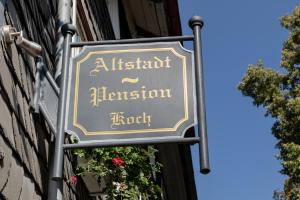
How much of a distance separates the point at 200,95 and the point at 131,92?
385 millimetres

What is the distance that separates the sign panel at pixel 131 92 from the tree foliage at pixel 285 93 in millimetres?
10763

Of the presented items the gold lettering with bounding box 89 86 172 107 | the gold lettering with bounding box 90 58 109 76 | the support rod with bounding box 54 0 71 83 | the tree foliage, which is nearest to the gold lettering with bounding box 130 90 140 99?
the gold lettering with bounding box 89 86 172 107

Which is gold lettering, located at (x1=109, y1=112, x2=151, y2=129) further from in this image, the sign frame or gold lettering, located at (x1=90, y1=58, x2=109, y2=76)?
gold lettering, located at (x1=90, y1=58, x2=109, y2=76)

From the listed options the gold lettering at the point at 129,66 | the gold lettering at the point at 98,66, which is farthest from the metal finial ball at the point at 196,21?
the gold lettering at the point at 98,66

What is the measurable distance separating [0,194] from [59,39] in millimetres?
1842

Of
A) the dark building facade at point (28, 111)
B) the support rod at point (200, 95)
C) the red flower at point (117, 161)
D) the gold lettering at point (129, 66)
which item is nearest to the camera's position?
the support rod at point (200, 95)

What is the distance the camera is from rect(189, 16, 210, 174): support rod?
2970 mm

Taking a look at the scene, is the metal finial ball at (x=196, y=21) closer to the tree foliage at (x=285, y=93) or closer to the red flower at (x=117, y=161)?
the red flower at (x=117, y=161)

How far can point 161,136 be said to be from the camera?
10.1 feet

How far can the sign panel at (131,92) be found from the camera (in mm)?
3121

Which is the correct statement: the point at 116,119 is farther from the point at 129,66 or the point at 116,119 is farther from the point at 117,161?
the point at 117,161

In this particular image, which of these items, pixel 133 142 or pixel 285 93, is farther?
pixel 285 93

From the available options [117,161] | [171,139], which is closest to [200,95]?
[171,139]

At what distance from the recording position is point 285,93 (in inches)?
607
